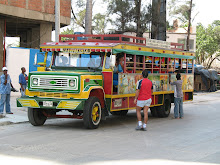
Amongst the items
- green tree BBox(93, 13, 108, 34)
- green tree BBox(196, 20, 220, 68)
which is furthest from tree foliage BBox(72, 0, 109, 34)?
green tree BBox(196, 20, 220, 68)

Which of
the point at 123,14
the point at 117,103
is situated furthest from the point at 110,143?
the point at 123,14

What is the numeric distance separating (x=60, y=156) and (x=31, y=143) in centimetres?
174

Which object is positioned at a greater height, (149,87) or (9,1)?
(9,1)

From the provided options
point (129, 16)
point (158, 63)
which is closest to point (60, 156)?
point (158, 63)

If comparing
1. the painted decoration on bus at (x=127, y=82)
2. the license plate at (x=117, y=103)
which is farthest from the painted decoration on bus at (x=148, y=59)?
the license plate at (x=117, y=103)

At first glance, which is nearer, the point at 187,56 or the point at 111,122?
the point at 111,122

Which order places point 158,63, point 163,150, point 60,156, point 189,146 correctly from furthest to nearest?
point 158,63, point 189,146, point 163,150, point 60,156

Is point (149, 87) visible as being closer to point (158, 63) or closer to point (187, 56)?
point (158, 63)

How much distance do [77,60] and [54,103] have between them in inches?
73.3

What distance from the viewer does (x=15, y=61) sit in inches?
886

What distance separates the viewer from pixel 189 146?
31.1 ft

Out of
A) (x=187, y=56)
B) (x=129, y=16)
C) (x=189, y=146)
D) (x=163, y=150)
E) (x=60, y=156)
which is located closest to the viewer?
(x=60, y=156)

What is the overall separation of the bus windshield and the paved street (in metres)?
1.94

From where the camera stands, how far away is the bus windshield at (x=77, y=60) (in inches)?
499
